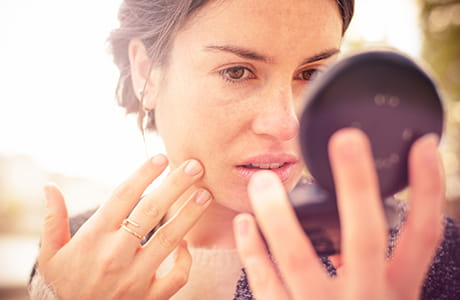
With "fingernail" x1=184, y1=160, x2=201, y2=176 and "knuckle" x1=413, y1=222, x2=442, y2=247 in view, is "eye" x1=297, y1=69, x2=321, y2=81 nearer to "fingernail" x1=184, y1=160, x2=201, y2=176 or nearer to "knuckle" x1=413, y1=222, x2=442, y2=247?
"fingernail" x1=184, y1=160, x2=201, y2=176

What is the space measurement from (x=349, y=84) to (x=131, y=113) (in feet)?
2.92

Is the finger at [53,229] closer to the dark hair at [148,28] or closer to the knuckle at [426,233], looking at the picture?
the dark hair at [148,28]

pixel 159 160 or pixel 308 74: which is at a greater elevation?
pixel 308 74

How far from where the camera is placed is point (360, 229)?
0.37m

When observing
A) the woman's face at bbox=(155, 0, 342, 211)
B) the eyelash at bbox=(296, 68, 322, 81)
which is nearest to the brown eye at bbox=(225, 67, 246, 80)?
the woman's face at bbox=(155, 0, 342, 211)

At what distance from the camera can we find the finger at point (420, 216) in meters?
0.40

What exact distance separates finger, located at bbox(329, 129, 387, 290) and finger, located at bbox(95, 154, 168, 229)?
18.4 inches

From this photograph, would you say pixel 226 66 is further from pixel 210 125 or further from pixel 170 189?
pixel 170 189

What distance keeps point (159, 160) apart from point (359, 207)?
0.49 metres

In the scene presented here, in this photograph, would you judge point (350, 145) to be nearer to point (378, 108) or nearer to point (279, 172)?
point (378, 108)

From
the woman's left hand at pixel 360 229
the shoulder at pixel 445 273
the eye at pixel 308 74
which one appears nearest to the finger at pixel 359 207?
the woman's left hand at pixel 360 229

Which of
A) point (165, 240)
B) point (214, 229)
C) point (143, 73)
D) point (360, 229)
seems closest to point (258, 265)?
point (360, 229)

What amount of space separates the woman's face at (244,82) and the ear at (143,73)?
0.11 meters

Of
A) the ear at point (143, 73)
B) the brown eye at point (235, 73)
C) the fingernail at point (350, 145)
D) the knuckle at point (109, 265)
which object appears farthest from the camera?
the ear at point (143, 73)
